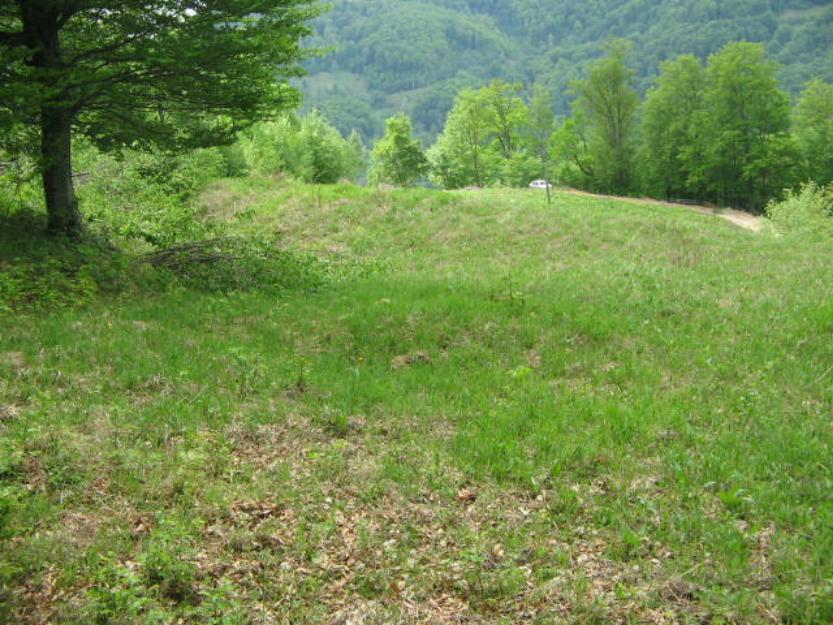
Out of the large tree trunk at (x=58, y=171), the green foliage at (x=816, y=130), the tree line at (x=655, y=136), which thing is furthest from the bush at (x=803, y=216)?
the large tree trunk at (x=58, y=171)

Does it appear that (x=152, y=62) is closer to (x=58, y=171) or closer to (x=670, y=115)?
(x=58, y=171)

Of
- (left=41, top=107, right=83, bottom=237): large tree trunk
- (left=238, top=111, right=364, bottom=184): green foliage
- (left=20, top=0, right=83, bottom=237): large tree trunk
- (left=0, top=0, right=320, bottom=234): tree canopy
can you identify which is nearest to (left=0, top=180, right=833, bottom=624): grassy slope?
(left=41, top=107, right=83, bottom=237): large tree trunk

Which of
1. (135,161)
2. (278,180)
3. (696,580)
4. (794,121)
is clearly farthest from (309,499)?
(794,121)

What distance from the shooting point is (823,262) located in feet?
51.5

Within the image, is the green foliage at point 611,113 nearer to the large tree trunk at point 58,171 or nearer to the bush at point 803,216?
the bush at point 803,216

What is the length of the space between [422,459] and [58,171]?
9977mm

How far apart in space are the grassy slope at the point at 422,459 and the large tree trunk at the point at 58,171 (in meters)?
3.09

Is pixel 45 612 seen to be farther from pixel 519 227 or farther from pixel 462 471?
pixel 519 227

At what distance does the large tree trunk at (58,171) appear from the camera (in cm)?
1151

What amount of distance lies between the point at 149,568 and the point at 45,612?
69 cm

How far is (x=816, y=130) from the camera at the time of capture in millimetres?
54188

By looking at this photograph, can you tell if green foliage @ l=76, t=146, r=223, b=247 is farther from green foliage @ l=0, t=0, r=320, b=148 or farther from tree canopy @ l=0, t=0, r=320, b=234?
green foliage @ l=0, t=0, r=320, b=148

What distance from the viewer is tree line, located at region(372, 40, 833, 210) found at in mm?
49938

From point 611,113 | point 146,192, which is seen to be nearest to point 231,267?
point 146,192
